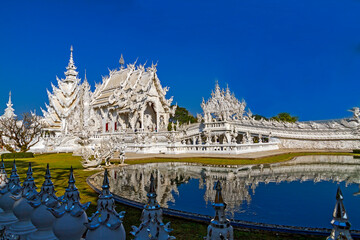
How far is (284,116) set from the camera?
2457 inches

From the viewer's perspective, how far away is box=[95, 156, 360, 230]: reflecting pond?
5.35 m

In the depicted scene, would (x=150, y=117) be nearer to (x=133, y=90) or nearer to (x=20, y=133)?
(x=133, y=90)

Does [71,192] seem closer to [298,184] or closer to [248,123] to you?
[298,184]

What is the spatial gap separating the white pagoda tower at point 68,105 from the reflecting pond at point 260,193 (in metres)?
34.8

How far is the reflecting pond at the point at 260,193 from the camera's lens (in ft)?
17.6

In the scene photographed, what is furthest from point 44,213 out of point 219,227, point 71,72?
point 71,72

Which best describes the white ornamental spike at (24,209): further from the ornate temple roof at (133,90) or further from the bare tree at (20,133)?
the ornate temple roof at (133,90)

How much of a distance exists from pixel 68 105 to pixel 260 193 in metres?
42.5

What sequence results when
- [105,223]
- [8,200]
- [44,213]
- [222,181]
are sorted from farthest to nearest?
[222,181] → [8,200] → [44,213] → [105,223]

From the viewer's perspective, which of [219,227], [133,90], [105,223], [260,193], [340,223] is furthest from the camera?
[133,90]

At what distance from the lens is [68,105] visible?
141ft

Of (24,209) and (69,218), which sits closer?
(69,218)

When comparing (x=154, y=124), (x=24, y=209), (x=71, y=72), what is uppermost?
(x=71, y=72)

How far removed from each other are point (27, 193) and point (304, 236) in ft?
14.3
